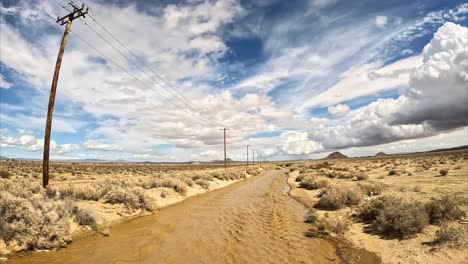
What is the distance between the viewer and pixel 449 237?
9289 mm

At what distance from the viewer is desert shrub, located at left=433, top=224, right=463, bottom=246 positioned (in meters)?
9.09

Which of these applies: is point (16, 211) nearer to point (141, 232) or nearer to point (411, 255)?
point (141, 232)

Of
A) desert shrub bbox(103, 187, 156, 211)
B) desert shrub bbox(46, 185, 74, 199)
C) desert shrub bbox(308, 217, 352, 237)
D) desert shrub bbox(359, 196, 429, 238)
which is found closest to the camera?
desert shrub bbox(359, 196, 429, 238)

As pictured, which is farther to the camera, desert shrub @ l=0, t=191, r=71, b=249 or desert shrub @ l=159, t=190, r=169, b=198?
desert shrub @ l=159, t=190, r=169, b=198

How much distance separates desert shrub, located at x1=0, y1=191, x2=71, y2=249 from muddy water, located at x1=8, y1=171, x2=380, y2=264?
0.48 m

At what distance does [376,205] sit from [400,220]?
2.73 metres

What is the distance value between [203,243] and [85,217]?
5.18m

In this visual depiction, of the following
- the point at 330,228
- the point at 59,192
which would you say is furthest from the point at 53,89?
the point at 330,228

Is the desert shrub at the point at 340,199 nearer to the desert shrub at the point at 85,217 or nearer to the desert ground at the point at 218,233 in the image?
the desert ground at the point at 218,233

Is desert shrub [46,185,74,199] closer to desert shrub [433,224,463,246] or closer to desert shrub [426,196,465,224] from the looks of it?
desert shrub [433,224,463,246]

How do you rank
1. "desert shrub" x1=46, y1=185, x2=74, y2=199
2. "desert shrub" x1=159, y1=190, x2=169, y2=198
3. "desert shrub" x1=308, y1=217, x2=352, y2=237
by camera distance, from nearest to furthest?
1. "desert shrub" x1=308, y1=217, x2=352, y2=237
2. "desert shrub" x1=46, y1=185, x2=74, y2=199
3. "desert shrub" x1=159, y1=190, x2=169, y2=198

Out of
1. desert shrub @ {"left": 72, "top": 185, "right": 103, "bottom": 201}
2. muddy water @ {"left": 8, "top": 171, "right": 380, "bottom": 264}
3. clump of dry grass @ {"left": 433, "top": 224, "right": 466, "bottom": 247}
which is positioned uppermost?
desert shrub @ {"left": 72, "top": 185, "right": 103, "bottom": 201}

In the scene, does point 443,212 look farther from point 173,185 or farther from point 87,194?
point 173,185

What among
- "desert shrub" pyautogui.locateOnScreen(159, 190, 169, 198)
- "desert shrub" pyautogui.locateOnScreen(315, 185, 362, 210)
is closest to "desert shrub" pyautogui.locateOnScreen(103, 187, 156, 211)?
"desert shrub" pyautogui.locateOnScreen(159, 190, 169, 198)
